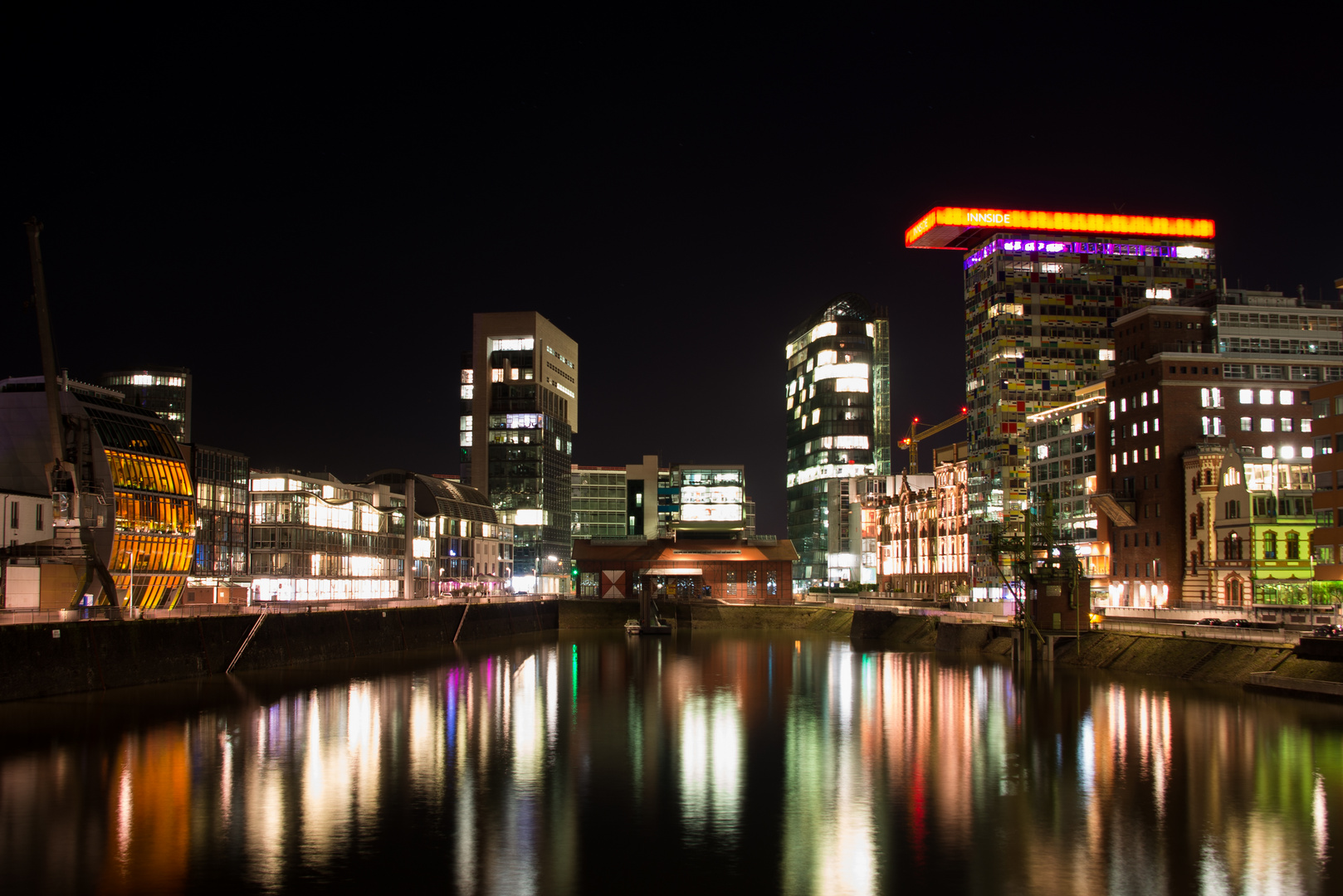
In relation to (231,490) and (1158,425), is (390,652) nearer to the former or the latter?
(231,490)

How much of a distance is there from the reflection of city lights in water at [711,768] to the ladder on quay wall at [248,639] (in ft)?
106

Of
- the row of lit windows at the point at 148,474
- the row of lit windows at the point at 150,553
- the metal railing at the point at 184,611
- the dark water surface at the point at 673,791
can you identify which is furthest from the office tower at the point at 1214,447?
the row of lit windows at the point at 148,474

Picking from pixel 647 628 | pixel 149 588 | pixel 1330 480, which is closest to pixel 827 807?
pixel 1330 480

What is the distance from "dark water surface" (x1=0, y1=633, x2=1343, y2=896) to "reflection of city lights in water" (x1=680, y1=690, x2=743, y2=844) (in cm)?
19

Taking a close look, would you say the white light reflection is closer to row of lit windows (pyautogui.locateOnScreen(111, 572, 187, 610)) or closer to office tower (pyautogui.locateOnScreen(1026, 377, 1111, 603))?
row of lit windows (pyautogui.locateOnScreen(111, 572, 187, 610))

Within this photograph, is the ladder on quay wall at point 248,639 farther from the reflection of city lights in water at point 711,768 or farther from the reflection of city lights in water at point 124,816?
the reflection of city lights in water at point 124,816

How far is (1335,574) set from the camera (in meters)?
86.8

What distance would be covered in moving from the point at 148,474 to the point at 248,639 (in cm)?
1977

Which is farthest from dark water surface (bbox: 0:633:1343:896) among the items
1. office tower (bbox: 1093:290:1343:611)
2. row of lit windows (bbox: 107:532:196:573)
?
office tower (bbox: 1093:290:1343:611)

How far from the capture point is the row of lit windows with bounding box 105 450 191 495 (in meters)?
87.1

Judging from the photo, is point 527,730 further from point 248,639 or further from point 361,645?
point 361,645

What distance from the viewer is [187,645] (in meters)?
72.9

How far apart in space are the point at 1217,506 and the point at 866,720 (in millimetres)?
64063

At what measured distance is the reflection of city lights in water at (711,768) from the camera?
36.8m
